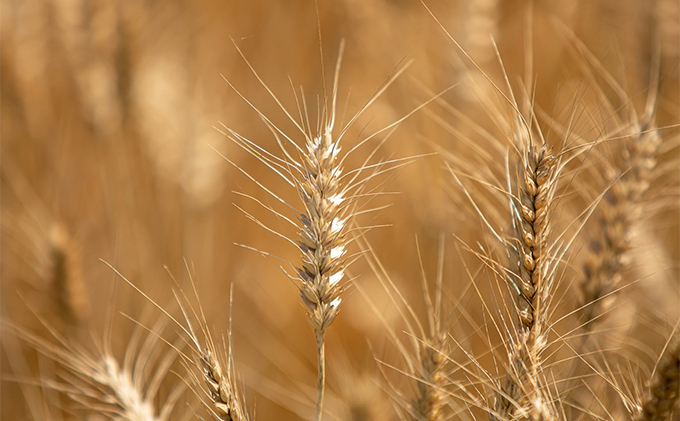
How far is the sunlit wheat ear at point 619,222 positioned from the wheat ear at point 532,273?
13.4 inches

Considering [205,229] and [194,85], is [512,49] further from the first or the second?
[205,229]

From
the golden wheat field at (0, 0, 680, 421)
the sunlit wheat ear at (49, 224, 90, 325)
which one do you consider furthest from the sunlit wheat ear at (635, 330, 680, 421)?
the sunlit wheat ear at (49, 224, 90, 325)

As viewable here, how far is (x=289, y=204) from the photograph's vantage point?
74.1 inches

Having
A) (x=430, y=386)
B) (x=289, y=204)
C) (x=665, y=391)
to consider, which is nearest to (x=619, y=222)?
(x=665, y=391)

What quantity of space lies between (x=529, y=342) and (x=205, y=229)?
1.44m

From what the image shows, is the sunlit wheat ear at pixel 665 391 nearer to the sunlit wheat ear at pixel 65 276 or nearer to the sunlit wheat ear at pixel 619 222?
the sunlit wheat ear at pixel 619 222

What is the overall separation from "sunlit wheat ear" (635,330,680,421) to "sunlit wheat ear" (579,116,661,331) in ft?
0.97

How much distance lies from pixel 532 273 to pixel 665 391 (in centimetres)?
25

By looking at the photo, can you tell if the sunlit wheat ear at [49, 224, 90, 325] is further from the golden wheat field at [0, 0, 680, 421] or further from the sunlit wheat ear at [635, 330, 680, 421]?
the sunlit wheat ear at [635, 330, 680, 421]

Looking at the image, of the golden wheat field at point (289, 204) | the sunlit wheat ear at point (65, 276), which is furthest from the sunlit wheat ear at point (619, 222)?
the sunlit wheat ear at point (65, 276)

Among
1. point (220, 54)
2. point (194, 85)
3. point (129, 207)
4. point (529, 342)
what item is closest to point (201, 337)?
point (129, 207)

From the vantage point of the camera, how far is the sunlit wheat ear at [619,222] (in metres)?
1.03

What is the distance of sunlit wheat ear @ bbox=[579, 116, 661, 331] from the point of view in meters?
1.03

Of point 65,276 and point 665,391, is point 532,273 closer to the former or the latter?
point 665,391
